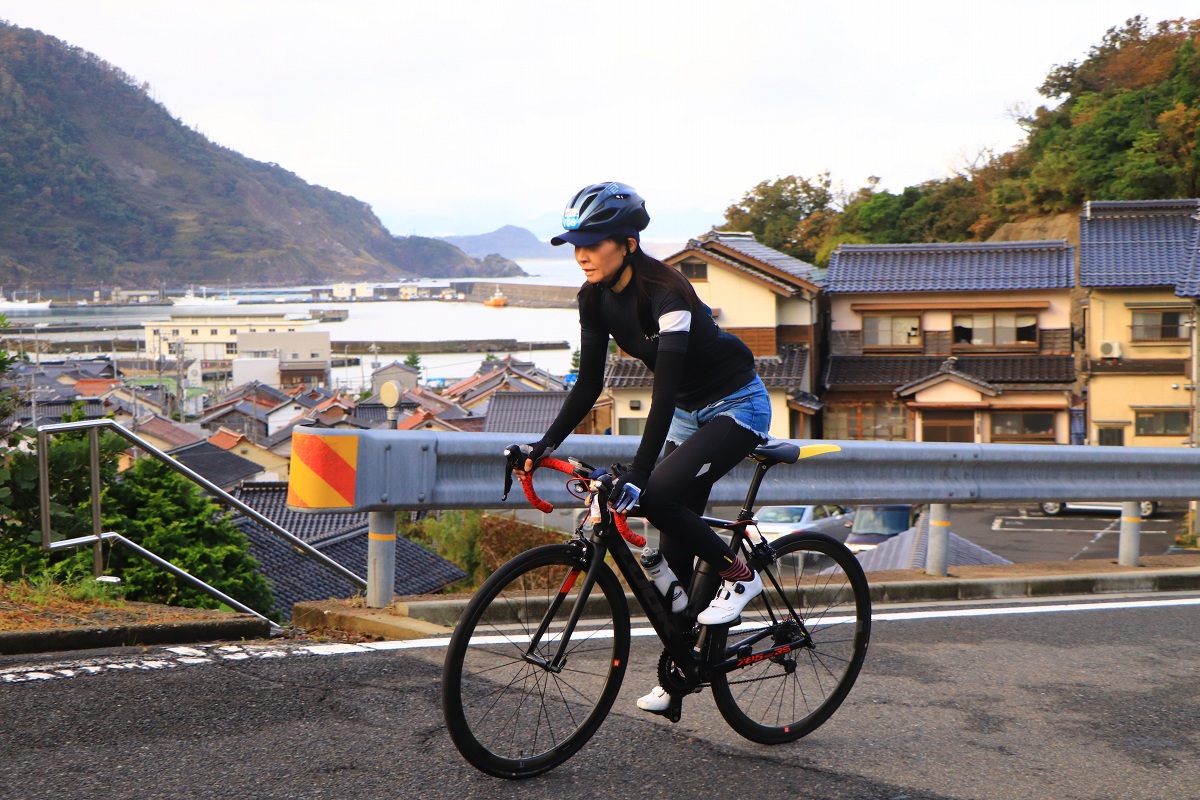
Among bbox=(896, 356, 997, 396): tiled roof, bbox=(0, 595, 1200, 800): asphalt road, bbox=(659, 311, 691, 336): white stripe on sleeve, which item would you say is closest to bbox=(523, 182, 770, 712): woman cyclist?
bbox=(659, 311, 691, 336): white stripe on sleeve

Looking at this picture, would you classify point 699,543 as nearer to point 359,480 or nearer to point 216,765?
point 216,765

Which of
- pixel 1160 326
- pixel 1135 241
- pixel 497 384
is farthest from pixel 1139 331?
pixel 497 384

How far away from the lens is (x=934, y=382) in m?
32.6

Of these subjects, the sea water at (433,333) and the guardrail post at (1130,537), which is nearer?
the guardrail post at (1130,537)

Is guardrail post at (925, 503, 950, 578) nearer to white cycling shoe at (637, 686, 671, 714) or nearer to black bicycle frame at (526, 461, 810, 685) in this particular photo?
black bicycle frame at (526, 461, 810, 685)

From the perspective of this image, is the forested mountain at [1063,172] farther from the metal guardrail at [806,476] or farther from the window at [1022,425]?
the metal guardrail at [806,476]

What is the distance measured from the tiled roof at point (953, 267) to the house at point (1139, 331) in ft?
4.18

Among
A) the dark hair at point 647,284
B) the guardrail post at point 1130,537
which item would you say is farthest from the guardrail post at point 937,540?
the dark hair at point 647,284

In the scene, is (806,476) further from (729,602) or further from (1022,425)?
(1022,425)

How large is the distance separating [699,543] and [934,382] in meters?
31.1

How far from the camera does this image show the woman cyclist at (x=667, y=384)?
2.87 m

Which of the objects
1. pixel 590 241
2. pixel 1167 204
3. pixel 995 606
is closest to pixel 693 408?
pixel 590 241

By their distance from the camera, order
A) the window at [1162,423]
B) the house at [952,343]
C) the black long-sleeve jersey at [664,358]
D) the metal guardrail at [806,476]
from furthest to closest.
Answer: the house at [952,343] → the window at [1162,423] → the metal guardrail at [806,476] → the black long-sleeve jersey at [664,358]

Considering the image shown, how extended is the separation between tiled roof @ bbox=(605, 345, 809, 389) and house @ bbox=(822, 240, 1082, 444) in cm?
117
